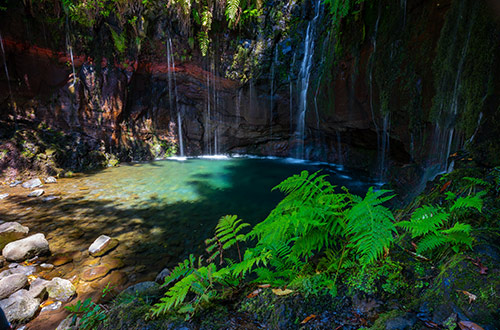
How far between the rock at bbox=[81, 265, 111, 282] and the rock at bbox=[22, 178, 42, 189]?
6122 mm

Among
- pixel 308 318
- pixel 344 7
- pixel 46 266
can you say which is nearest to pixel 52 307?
pixel 46 266

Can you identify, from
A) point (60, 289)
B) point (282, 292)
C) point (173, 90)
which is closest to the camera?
point (282, 292)

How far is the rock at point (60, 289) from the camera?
8.94 ft

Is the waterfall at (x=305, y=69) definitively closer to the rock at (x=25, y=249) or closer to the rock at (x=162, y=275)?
the rock at (x=162, y=275)

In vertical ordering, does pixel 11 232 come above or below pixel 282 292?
below

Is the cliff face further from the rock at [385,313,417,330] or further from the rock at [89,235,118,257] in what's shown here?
the rock at [89,235,118,257]

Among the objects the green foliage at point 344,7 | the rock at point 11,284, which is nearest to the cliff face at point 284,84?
the green foliage at point 344,7

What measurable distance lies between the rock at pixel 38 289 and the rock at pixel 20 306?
0.16 feet

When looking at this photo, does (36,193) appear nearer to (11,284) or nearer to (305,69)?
(11,284)

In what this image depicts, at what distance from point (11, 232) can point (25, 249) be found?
1054 millimetres

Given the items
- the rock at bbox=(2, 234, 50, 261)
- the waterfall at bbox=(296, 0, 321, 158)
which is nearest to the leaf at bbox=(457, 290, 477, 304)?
the rock at bbox=(2, 234, 50, 261)

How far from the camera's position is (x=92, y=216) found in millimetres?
5160

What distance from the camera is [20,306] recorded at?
243 centimetres

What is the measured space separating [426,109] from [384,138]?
251 centimetres
